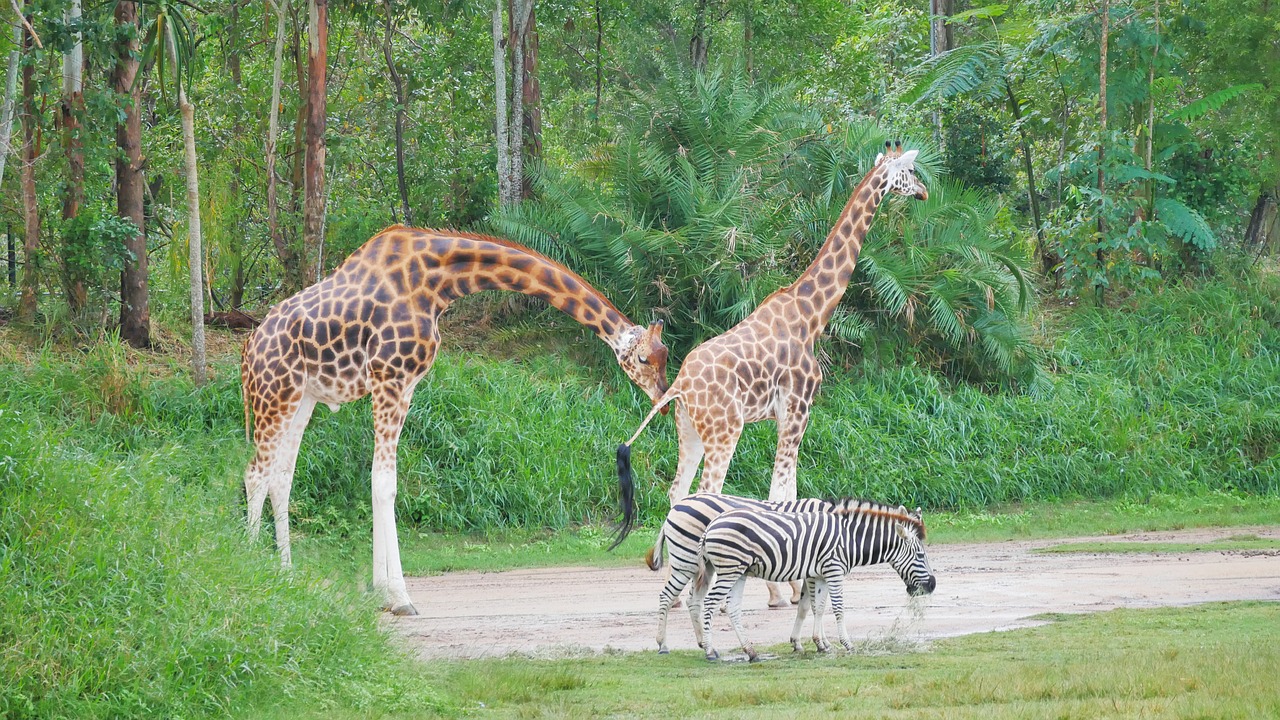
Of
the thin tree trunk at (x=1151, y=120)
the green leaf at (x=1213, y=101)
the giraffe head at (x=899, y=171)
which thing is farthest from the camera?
the thin tree trunk at (x=1151, y=120)

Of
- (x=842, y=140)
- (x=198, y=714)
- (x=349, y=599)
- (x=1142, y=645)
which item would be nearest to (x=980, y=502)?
(x=842, y=140)

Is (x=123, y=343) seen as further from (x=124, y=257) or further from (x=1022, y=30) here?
(x=1022, y=30)

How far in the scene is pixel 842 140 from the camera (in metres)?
18.3

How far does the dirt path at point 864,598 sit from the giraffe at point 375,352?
105 cm

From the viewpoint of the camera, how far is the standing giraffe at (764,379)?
11.1m

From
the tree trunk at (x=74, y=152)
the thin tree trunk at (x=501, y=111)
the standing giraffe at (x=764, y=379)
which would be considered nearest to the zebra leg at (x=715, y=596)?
the standing giraffe at (x=764, y=379)

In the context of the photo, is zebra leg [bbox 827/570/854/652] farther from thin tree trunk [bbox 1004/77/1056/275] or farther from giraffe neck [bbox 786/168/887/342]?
thin tree trunk [bbox 1004/77/1056/275]

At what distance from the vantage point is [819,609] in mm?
8898

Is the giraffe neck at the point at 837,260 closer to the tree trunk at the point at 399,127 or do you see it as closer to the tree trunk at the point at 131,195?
the tree trunk at the point at 131,195

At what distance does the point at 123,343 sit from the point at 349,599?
9347 mm

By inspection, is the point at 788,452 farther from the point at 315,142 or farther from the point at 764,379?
the point at 315,142

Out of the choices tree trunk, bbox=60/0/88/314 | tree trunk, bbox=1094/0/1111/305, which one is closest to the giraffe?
tree trunk, bbox=60/0/88/314

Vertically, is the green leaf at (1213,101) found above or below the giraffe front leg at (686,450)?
above

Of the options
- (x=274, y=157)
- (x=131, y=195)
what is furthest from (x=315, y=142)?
(x=131, y=195)
